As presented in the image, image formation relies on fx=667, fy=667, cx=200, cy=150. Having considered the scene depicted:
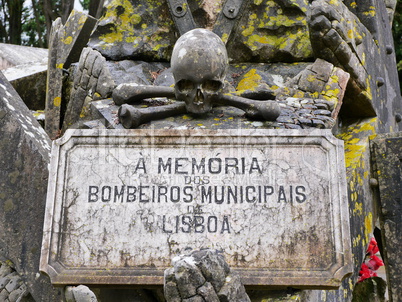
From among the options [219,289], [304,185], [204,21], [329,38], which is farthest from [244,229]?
[204,21]

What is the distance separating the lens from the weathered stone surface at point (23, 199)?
13.9 feet

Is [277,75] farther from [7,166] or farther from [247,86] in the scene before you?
[7,166]

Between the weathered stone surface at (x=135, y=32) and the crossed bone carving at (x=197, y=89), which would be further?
the weathered stone surface at (x=135, y=32)

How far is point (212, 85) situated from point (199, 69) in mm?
192

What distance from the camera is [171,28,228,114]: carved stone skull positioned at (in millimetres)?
4262

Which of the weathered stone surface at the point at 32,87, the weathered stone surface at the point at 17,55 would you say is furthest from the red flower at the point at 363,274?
the weathered stone surface at the point at 17,55

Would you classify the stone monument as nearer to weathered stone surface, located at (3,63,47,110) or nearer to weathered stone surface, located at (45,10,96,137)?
weathered stone surface, located at (45,10,96,137)

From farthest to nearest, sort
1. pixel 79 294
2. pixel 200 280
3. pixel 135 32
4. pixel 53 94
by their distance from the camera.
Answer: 1. pixel 53 94
2. pixel 135 32
3. pixel 79 294
4. pixel 200 280

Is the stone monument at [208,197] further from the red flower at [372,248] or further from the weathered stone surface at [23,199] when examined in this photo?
the red flower at [372,248]

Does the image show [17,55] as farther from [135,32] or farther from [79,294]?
[79,294]

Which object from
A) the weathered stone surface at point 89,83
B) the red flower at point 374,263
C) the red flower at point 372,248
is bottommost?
the red flower at point 374,263

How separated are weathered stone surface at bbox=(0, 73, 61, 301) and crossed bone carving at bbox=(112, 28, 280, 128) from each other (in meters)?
0.64

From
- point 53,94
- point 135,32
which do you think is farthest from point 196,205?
point 53,94

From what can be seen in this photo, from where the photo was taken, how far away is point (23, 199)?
429cm
